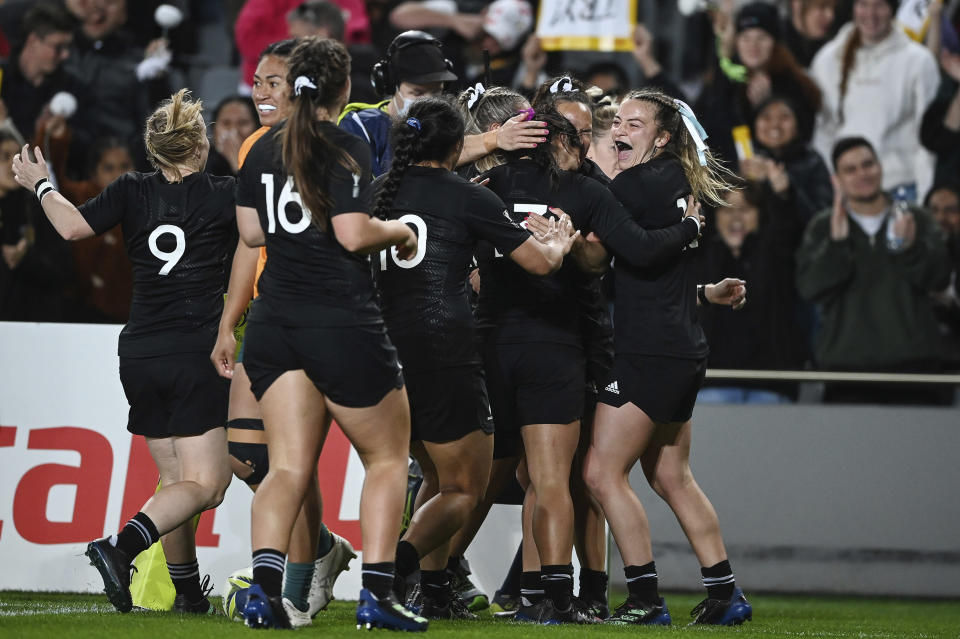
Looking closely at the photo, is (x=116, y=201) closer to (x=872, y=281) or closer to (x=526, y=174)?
(x=526, y=174)

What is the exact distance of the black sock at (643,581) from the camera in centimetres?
523

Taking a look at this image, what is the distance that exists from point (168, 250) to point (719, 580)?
2.61m

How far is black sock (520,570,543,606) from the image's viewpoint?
5246 millimetres

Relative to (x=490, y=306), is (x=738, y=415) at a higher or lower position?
lower

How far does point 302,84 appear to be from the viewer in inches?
161

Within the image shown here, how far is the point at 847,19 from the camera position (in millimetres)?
9094

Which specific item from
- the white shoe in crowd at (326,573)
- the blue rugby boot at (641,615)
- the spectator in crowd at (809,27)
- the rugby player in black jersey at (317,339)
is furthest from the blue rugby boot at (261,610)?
the spectator in crowd at (809,27)

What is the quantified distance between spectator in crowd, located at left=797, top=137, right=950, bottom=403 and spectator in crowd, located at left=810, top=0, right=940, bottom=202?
1.28ft

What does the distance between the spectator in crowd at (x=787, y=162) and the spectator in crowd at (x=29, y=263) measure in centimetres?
458

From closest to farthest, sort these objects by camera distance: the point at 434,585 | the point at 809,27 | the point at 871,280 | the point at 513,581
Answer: the point at 434,585
the point at 513,581
the point at 871,280
the point at 809,27

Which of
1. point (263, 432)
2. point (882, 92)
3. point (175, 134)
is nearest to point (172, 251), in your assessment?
point (175, 134)

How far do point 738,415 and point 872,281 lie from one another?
4.37 ft

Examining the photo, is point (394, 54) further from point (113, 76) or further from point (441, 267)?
point (113, 76)

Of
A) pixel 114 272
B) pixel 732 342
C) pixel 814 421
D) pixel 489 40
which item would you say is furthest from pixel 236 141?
pixel 814 421
